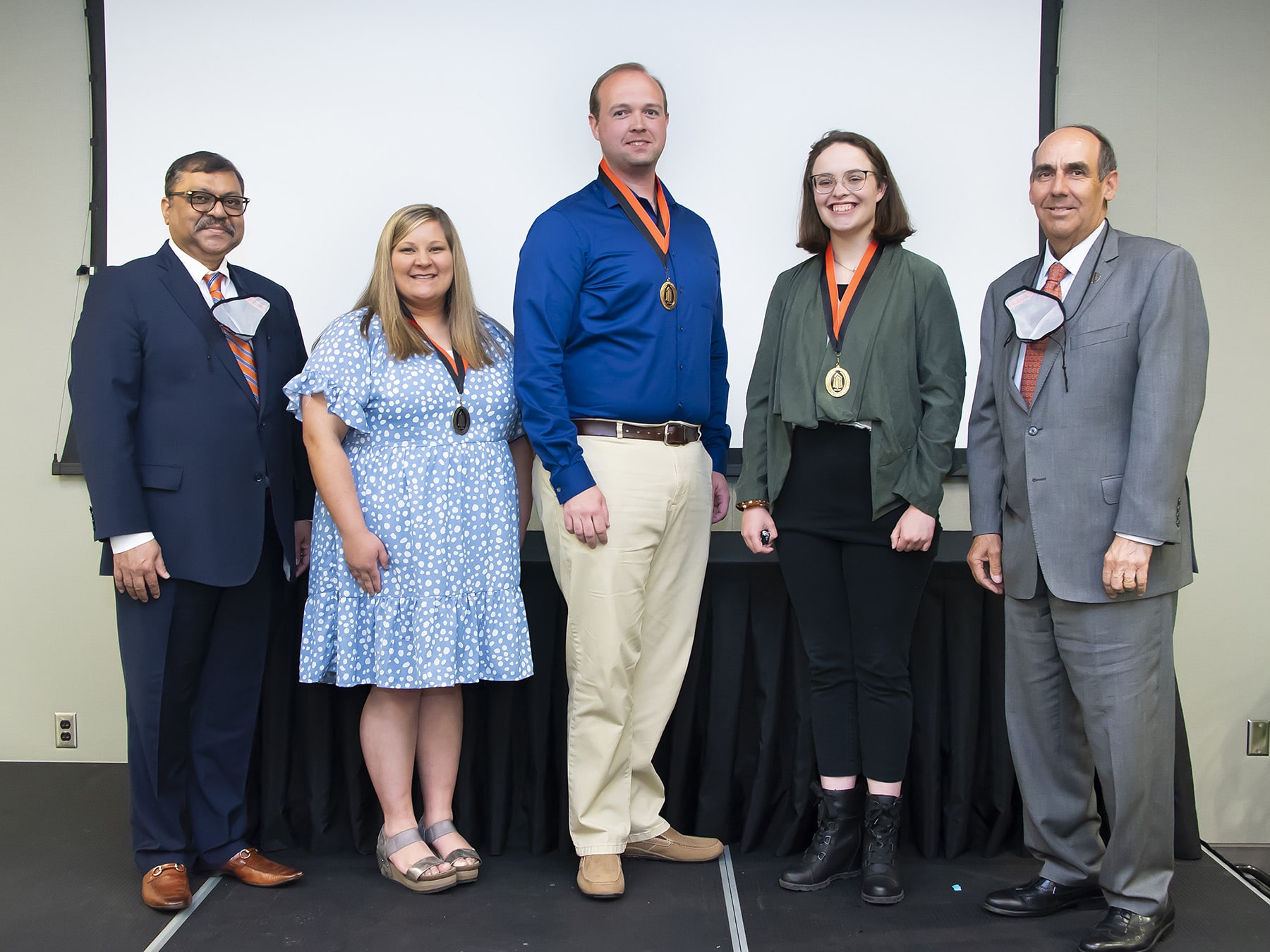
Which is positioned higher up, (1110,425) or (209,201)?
(209,201)

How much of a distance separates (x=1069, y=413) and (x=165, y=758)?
2081 millimetres

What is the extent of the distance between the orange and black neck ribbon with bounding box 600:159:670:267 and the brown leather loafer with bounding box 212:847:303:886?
1.66 metres

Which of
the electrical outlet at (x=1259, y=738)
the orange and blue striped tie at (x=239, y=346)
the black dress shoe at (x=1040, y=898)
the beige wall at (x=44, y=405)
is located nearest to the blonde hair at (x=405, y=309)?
the orange and blue striped tie at (x=239, y=346)

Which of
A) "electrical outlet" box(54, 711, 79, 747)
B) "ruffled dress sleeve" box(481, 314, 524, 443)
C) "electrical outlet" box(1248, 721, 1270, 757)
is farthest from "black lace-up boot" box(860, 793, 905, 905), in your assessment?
"electrical outlet" box(54, 711, 79, 747)

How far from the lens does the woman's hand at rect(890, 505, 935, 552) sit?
80.8 inches

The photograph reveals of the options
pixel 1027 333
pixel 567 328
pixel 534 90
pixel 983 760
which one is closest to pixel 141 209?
pixel 534 90

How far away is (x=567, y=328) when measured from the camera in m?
2.16

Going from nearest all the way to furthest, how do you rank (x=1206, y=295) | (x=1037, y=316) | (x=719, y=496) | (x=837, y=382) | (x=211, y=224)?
(x=1037, y=316), (x=837, y=382), (x=211, y=224), (x=719, y=496), (x=1206, y=295)

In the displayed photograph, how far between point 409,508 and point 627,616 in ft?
1.77

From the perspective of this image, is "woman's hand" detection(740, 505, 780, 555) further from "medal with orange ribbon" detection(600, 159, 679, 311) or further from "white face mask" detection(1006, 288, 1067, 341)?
"white face mask" detection(1006, 288, 1067, 341)

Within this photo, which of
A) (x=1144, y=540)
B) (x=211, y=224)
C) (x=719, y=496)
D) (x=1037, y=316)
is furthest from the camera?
(x=719, y=496)

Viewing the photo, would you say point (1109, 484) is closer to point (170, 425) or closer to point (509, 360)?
point (509, 360)

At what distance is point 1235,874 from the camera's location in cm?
238

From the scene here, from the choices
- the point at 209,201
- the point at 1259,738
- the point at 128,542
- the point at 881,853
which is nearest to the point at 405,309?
the point at 209,201
